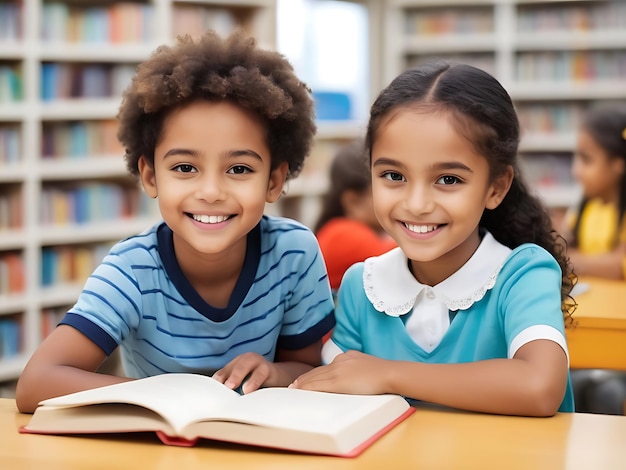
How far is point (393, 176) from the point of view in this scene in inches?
52.9

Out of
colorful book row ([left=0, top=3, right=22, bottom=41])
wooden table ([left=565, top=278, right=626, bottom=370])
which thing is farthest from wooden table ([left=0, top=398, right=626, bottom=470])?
colorful book row ([left=0, top=3, right=22, bottom=41])

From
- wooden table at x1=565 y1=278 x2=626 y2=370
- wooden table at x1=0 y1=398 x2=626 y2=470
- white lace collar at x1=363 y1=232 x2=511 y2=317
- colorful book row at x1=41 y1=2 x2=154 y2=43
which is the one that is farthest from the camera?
colorful book row at x1=41 y1=2 x2=154 y2=43

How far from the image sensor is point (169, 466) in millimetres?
944

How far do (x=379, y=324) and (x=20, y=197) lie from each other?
2898 millimetres

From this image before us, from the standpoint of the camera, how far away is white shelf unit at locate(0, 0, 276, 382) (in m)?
3.89

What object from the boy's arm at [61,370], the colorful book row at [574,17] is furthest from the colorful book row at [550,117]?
the boy's arm at [61,370]

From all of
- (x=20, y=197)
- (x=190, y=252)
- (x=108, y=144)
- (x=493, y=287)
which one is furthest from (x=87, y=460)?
(x=108, y=144)

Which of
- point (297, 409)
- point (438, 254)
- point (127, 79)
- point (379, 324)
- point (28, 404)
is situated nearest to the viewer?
point (297, 409)

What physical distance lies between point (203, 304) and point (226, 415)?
49cm

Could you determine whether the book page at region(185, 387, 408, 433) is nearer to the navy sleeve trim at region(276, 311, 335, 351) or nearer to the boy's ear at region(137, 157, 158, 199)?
the navy sleeve trim at region(276, 311, 335, 351)

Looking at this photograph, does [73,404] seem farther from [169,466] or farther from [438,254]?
[438,254]

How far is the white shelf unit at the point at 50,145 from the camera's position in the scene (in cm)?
389

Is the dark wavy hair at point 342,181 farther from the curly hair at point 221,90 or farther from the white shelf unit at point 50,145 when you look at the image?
the curly hair at point 221,90

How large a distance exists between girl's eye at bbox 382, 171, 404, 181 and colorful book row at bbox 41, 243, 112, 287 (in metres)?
3.09
